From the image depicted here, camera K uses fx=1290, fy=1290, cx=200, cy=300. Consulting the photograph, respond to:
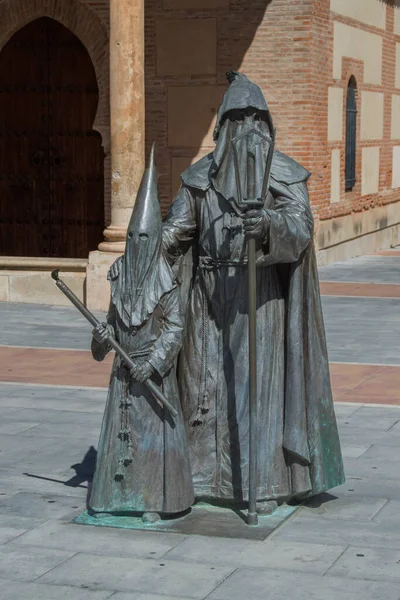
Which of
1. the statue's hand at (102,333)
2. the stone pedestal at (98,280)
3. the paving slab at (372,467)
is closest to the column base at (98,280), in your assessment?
the stone pedestal at (98,280)

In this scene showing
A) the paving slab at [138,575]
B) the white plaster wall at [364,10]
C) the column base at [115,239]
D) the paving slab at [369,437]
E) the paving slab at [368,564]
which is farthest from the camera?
the white plaster wall at [364,10]

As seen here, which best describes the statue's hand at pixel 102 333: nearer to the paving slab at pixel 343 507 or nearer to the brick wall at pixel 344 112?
the paving slab at pixel 343 507

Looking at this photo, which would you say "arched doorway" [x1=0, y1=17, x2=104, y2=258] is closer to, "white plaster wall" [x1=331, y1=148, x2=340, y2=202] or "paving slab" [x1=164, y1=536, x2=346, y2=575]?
"white plaster wall" [x1=331, y1=148, x2=340, y2=202]

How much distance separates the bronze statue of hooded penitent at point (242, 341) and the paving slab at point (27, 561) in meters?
1.00

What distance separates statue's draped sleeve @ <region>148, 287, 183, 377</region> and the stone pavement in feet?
2.88

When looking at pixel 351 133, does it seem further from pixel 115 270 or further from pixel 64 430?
pixel 115 270

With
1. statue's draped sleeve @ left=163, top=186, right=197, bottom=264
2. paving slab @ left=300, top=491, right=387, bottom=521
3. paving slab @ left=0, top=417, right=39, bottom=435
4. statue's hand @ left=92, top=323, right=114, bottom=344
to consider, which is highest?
statue's draped sleeve @ left=163, top=186, right=197, bottom=264

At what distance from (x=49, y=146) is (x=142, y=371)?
13.3 meters

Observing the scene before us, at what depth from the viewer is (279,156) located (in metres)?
7.01

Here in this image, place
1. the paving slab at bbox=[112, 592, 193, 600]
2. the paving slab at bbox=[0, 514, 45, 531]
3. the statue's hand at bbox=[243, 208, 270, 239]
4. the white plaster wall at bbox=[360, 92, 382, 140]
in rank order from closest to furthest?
1. the paving slab at bbox=[112, 592, 193, 600]
2. the statue's hand at bbox=[243, 208, 270, 239]
3. the paving slab at bbox=[0, 514, 45, 531]
4. the white plaster wall at bbox=[360, 92, 382, 140]

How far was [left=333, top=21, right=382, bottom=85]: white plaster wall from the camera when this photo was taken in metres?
20.0

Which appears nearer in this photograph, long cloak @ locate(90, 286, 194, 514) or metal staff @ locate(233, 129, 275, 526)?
metal staff @ locate(233, 129, 275, 526)

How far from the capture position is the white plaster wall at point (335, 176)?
2019cm

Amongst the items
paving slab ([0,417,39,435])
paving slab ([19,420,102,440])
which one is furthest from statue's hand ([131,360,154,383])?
paving slab ([0,417,39,435])
